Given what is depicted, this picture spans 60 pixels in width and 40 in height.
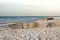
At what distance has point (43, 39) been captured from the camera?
1.17 m

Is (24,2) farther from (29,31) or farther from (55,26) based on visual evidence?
(55,26)

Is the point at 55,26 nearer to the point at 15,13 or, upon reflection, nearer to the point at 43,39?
the point at 43,39

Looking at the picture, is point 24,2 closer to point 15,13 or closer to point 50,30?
point 15,13

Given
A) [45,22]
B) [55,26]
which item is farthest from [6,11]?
[55,26]

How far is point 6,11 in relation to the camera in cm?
115

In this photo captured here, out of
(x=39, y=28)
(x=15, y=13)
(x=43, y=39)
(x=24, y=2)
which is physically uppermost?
(x=24, y=2)

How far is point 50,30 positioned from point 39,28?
0.12 m

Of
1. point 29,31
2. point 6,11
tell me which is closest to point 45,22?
point 29,31

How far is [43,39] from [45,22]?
0.60 feet

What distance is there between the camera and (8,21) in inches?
44.7

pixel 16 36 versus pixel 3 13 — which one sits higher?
pixel 3 13

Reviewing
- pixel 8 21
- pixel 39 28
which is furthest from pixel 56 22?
Answer: pixel 8 21

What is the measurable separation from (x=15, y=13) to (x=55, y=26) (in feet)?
1.50

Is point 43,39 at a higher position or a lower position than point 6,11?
lower
